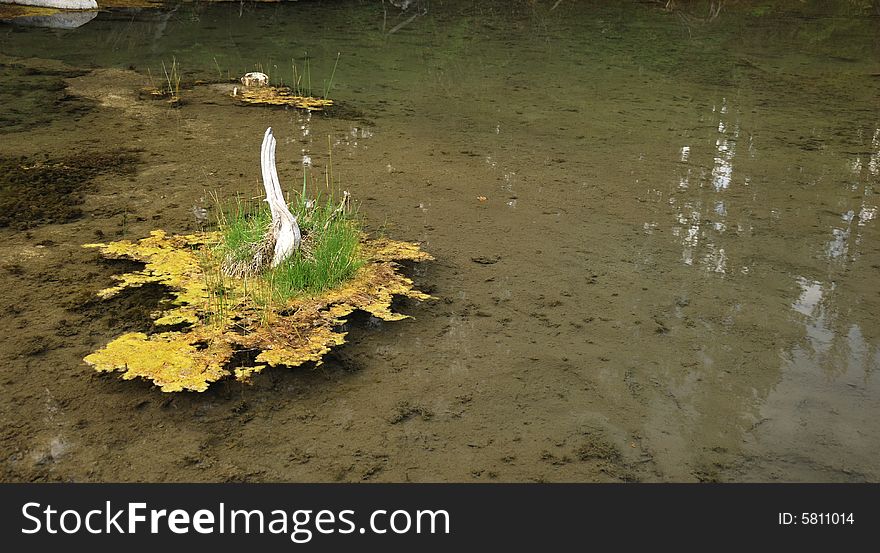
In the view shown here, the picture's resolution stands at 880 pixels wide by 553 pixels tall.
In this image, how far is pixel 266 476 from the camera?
2658 mm

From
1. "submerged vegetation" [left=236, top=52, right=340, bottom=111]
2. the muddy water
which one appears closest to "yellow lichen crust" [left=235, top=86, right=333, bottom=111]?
"submerged vegetation" [left=236, top=52, right=340, bottom=111]

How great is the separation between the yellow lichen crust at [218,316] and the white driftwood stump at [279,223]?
20cm

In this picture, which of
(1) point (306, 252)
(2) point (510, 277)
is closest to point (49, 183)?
(1) point (306, 252)

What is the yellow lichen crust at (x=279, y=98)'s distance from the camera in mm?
7453

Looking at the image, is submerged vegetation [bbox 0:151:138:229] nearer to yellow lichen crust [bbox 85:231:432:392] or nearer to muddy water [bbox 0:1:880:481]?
muddy water [bbox 0:1:880:481]

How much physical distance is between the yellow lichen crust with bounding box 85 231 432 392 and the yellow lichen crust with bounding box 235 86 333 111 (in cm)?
332

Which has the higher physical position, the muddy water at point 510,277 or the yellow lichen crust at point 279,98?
the yellow lichen crust at point 279,98

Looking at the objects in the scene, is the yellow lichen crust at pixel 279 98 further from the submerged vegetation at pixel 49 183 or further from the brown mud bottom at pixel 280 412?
the brown mud bottom at pixel 280 412

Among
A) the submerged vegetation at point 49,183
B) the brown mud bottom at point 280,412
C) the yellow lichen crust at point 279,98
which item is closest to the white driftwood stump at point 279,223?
the brown mud bottom at point 280,412

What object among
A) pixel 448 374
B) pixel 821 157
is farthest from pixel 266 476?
pixel 821 157

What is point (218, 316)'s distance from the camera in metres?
3.54

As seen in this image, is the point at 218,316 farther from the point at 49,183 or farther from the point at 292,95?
the point at 292,95

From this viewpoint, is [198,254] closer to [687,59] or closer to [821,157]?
[821,157]

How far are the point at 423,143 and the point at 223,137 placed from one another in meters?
1.55
